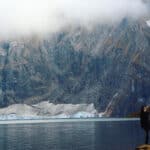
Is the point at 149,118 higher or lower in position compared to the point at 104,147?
higher

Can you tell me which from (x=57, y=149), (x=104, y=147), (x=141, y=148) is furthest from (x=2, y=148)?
(x=141, y=148)

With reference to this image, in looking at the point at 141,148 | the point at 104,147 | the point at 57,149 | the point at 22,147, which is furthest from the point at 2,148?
the point at 141,148

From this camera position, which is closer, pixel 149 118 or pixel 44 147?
pixel 149 118

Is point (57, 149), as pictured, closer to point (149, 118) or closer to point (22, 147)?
point (22, 147)

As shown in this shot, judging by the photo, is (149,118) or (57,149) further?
(57,149)

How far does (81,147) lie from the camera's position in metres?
151

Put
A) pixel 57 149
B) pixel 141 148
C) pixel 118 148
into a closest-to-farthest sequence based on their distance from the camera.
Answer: pixel 141 148
pixel 118 148
pixel 57 149

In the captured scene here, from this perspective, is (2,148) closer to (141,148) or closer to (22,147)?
(22,147)

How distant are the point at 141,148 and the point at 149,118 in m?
5.38

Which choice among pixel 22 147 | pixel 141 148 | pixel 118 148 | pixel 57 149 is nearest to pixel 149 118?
pixel 141 148

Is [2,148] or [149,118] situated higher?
[149,118]

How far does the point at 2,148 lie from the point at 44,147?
13.3 metres

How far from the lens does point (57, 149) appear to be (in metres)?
148

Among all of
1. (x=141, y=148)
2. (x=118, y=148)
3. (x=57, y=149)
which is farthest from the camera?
(x=57, y=149)
